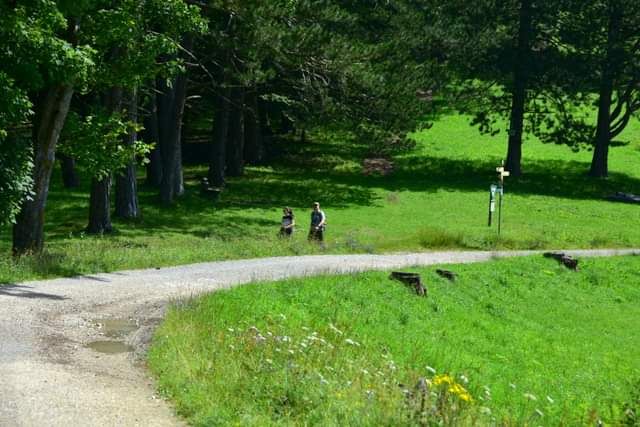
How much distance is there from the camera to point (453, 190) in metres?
48.4

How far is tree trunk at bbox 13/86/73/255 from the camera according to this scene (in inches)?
880

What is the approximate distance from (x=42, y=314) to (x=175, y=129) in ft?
86.6

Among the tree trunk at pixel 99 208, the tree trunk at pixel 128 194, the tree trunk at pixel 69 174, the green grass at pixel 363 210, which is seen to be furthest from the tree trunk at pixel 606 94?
the tree trunk at pixel 99 208

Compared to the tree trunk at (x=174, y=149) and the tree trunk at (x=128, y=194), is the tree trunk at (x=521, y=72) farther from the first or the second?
the tree trunk at (x=128, y=194)

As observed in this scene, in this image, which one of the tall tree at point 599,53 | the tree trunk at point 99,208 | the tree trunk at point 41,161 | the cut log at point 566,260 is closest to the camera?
the tree trunk at point 41,161

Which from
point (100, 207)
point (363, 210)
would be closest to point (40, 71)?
point (100, 207)

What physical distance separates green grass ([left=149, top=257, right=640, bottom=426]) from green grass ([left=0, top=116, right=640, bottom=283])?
173 inches

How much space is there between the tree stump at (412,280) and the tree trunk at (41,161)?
8.30 meters

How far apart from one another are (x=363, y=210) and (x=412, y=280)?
1903 cm

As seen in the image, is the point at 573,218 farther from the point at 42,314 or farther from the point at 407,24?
the point at 42,314

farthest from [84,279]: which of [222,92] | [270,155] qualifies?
[270,155]

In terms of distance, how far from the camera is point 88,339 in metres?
13.4

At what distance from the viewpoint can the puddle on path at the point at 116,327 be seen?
14031 millimetres

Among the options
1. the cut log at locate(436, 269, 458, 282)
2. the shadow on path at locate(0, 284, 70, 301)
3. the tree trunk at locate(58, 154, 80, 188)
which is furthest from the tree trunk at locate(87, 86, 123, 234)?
the shadow on path at locate(0, 284, 70, 301)
